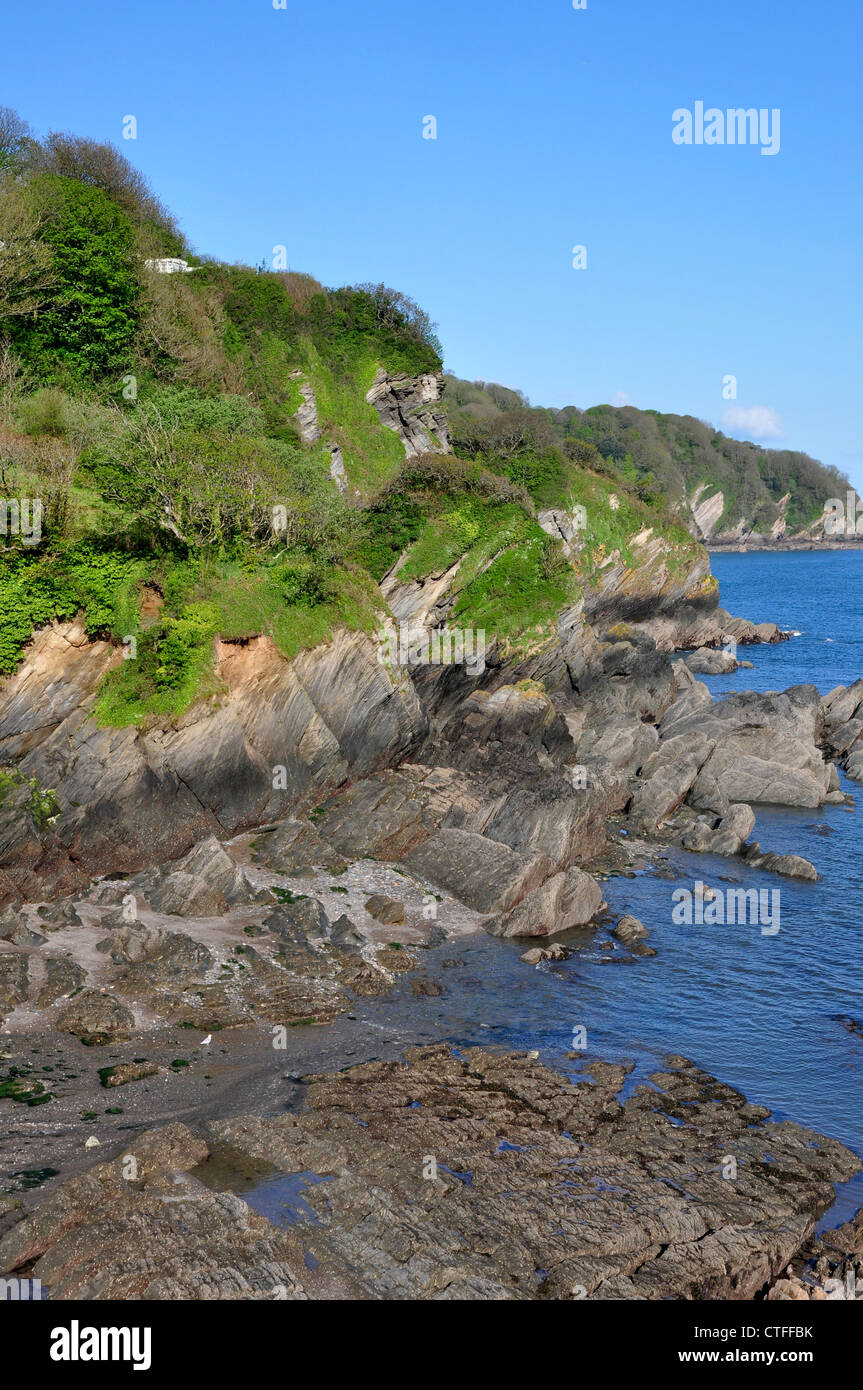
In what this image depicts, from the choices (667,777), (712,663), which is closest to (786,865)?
(667,777)

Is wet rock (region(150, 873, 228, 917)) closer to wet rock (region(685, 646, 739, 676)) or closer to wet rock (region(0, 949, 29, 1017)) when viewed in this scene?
wet rock (region(0, 949, 29, 1017))

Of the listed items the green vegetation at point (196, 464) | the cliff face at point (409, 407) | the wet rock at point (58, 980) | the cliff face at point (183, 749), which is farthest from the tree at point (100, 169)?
the wet rock at point (58, 980)

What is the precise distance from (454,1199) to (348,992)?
906 cm

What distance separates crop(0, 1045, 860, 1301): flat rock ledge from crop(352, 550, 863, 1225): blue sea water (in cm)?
174

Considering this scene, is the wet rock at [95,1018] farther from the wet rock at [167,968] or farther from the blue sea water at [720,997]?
the blue sea water at [720,997]

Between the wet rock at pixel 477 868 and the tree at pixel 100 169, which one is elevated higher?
the tree at pixel 100 169

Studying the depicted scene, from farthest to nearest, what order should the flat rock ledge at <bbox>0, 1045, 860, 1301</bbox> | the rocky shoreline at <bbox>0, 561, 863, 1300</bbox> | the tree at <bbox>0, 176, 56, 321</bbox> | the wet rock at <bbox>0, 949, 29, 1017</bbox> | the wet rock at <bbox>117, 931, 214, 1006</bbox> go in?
the tree at <bbox>0, 176, 56, 321</bbox>, the wet rock at <bbox>117, 931, 214, 1006</bbox>, the wet rock at <bbox>0, 949, 29, 1017</bbox>, the rocky shoreline at <bbox>0, 561, 863, 1300</bbox>, the flat rock ledge at <bbox>0, 1045, 860, 1301</bbox>

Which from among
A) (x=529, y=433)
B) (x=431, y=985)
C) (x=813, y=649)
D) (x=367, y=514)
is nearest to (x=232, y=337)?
(x=367, y=514)

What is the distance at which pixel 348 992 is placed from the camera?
2464cm

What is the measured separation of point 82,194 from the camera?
4553cm

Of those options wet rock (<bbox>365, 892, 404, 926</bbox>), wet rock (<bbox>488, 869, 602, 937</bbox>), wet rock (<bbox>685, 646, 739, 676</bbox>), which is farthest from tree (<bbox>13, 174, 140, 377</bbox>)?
wet rock (<bbox>685, 646, 739, 676</bbox>)

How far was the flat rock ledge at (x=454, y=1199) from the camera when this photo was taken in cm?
1398

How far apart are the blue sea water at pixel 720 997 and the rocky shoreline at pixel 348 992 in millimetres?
902

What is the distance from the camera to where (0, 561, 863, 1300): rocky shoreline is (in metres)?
14.9
